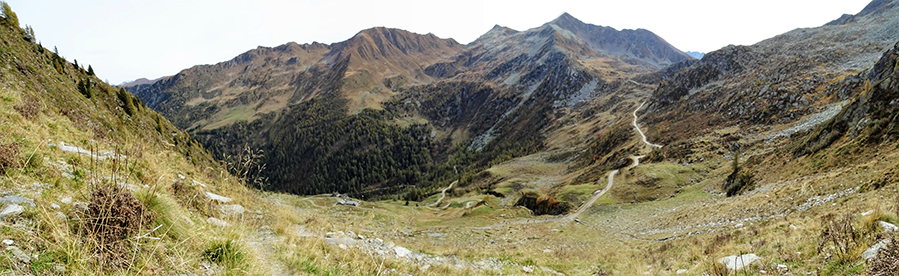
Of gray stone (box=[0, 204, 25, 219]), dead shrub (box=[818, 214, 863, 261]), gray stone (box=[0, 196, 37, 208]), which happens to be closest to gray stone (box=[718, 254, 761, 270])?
dead shrub (box=[818, 214, 863, 261])

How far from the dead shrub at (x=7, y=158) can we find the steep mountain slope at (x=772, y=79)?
2757 inches

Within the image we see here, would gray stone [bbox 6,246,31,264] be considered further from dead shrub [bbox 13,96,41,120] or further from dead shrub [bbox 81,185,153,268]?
dead shrub [bbox 13,96,41,120]

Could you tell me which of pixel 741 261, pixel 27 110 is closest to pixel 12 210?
pixel 27 110

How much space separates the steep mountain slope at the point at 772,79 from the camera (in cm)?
5269

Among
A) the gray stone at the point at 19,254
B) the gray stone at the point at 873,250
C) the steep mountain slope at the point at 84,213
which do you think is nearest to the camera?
the gray stone at the point at 19,254

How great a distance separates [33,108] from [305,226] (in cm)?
905

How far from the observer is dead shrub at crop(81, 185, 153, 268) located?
335 centimetres

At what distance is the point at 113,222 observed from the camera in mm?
3758

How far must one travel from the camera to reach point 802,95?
52.0 m

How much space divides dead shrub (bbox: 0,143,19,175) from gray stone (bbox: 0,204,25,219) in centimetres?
238

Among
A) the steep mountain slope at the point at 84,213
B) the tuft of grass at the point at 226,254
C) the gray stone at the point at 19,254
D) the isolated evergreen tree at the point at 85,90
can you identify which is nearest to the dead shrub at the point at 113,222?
the steep mountain slope at the point at 84,213

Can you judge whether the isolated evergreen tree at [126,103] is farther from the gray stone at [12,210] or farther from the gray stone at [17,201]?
the gray stone at [12,210]

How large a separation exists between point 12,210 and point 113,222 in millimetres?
1145

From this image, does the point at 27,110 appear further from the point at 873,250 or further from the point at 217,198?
the point at 873,250
